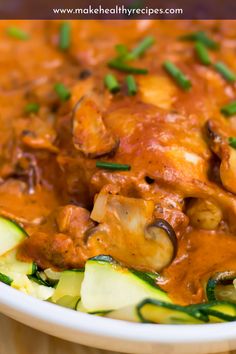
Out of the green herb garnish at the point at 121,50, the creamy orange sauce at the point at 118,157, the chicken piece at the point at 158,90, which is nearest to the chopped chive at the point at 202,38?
the creamy orange sauce at the point at 118,157

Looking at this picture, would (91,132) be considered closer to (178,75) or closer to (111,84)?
(111,84)

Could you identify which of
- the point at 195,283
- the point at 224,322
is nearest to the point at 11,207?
the point at 195,283

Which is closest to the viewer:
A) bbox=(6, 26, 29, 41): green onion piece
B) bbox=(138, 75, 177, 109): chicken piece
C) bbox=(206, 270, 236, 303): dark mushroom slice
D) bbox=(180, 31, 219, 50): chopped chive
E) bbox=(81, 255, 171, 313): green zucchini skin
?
bbox=(81, 255, 171, 313): green zucchini skin

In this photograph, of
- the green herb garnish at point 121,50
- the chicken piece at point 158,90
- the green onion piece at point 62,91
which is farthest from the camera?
the green herb garnish at point 121,50

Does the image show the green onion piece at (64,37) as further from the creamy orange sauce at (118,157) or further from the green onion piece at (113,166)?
the green onion piece at (113,166)

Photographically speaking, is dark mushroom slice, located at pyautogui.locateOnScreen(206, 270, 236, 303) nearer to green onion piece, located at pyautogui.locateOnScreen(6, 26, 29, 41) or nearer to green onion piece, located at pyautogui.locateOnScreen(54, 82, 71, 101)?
green onion piece, located at pyautogui.locateOnScreen(54, 82, 71, 101)

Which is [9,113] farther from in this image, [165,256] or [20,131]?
[165,256]

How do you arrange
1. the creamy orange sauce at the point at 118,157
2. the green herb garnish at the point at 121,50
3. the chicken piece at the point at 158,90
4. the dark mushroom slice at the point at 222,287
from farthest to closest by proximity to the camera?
the green herb garnish at the point at 121,50, the chicken piece at the point at 158,90, the creamy orange sauce at the point at 118,157, the dark mushroom slice at the point at 222,287

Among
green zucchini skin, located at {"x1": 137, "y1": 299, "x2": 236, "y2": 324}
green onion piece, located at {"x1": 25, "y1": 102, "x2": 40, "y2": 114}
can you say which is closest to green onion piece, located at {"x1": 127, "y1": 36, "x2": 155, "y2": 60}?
green onion piece, located at {"x1": 25, "y1": 102, "x2": 40, "y2": 114}

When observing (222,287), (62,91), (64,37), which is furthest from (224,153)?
(64,37)
